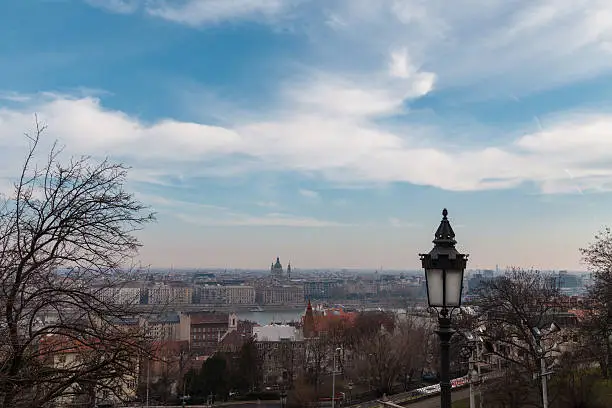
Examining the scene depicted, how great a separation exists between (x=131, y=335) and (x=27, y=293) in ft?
3.78

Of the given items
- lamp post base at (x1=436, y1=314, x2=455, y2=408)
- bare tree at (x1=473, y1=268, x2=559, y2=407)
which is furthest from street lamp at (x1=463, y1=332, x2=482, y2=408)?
lamp post base at (x1=436, y1=314, x2=455, y2=408)

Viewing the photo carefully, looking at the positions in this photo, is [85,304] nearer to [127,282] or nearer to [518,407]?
[127,282]

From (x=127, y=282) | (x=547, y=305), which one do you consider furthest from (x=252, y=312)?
(x=127, y=282)

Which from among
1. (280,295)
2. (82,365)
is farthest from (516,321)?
(280,295)

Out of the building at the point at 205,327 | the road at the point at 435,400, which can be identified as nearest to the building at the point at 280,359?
the road at the point at 435,400

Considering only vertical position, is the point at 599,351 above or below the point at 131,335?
→ below

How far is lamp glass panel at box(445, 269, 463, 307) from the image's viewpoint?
14.1 ft

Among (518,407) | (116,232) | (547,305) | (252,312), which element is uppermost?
(116,232)

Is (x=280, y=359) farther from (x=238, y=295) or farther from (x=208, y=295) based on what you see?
(x=238, y=295)

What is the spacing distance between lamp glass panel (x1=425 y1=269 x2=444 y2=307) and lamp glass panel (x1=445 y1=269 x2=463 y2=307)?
2.2 inches

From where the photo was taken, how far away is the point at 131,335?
550 centimetres

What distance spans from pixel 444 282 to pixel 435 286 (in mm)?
85

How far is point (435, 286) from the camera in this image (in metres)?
4.37

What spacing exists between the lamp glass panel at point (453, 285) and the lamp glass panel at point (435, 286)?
6cm
